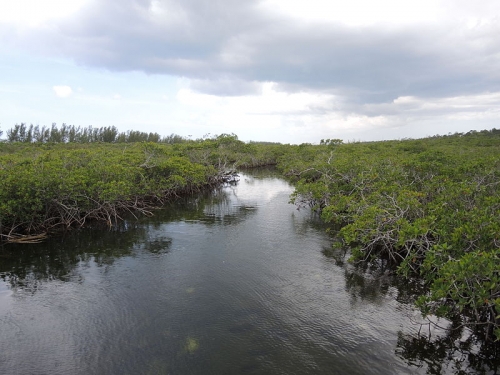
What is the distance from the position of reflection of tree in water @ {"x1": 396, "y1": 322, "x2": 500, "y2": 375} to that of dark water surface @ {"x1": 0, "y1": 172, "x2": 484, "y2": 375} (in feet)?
0.69

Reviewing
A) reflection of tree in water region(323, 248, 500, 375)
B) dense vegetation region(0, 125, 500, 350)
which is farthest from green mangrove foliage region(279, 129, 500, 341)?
reflection of tree in water region(323, 248, 500, 375)

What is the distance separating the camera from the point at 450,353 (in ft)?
25.7

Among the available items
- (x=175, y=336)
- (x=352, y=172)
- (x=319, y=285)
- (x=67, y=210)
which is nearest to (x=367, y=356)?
(x=319, y=285)

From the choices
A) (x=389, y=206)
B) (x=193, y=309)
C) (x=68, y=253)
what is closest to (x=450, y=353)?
(x=389, y=206)

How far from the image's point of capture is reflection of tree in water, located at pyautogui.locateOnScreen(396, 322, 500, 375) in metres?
7.33

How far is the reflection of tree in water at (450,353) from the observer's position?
733 cm

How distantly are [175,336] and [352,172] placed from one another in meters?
14.6

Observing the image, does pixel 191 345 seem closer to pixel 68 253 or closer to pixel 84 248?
pixel 68 253

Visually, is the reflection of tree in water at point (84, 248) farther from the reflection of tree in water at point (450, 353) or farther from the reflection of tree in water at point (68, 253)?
the reflection of tree in water at point (450, 353)

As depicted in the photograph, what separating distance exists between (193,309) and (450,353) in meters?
6.93

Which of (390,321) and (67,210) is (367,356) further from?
→ (67,210)

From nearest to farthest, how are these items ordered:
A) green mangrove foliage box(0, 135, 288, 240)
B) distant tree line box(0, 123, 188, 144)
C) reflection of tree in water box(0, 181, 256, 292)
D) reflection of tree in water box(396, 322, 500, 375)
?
reflection of tree in water box(396, 322, 500, 375) → reflection of tree in water box(0, 181, 256, 292) → green mangrove foliage box(0, 135, 288, 240) → distant tree line box(0, 123, 188, 144)

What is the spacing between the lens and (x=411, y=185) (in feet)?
48.0

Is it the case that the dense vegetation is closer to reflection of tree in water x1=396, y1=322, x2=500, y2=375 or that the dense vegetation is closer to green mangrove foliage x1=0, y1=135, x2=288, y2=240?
green mangrove foliage x1=0, y1=135, x2=288, y2=240
